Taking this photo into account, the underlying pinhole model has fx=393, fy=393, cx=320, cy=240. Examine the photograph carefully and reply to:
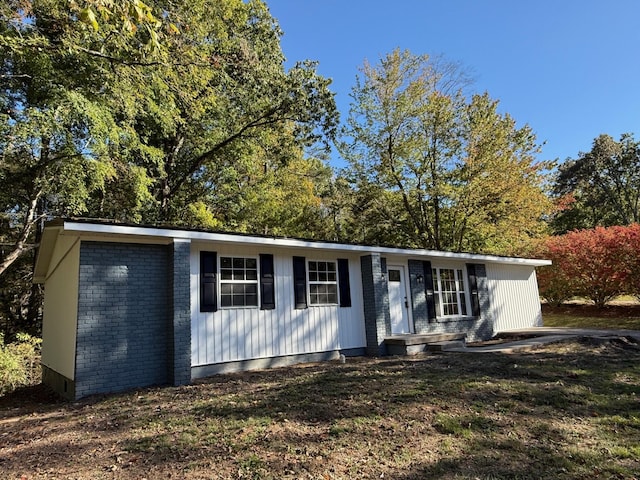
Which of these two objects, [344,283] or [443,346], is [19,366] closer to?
[344,283]

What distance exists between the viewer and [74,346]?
6.37 meters

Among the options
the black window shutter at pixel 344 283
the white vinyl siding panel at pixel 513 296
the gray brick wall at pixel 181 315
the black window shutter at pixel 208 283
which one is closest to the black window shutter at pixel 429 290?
the black window shutter at pixel 344 283

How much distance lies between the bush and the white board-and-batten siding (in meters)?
4.31

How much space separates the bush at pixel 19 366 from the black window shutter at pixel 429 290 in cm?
1025

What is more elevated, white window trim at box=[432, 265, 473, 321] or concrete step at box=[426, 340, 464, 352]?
white window trim at box=[432, 265, 473, 321]

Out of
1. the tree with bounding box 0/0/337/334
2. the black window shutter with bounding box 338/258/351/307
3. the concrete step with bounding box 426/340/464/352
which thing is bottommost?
the concrete step with bounding box 426/340/464/352

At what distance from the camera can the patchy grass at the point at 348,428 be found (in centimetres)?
348

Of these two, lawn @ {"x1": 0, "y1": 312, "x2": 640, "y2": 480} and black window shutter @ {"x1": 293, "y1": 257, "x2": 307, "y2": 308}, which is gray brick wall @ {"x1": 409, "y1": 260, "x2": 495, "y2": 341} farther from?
lawn @ {"x1": 0, "y1": 312, "x2": 640, "y2": 480}

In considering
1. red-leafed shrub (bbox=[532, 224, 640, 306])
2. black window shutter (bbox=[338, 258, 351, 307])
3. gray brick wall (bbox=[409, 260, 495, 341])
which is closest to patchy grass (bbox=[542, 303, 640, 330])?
red-leafed shrub (bbox=[532, 224, 640, 306])

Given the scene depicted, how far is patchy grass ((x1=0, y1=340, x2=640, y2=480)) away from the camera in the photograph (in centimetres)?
348

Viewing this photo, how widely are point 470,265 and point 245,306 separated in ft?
26.6

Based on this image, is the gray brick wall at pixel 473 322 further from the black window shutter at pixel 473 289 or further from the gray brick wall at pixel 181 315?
the gray brick wall at pixel 181 315

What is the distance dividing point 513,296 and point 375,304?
7236 mm

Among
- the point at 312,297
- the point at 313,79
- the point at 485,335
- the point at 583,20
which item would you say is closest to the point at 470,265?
the point at 485,335
